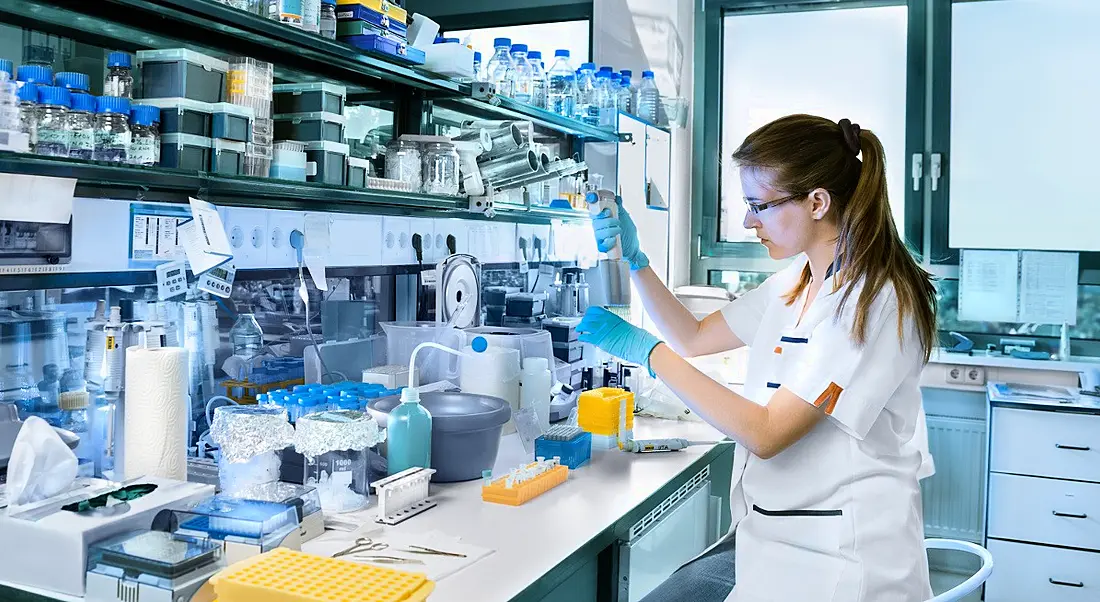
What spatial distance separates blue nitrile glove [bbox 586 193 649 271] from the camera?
2.50 metres

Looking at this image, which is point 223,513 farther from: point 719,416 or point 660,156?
point 660,156

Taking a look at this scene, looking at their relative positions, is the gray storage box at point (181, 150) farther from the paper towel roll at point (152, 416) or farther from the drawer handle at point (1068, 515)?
the drawer handle at point (1068, 515)

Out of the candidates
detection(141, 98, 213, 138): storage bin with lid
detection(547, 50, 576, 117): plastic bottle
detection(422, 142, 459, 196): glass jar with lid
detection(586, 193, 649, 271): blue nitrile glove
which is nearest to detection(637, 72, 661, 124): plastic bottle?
detection(547, 50, 576, 117): plastic bottle

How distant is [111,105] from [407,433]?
2.76 ft

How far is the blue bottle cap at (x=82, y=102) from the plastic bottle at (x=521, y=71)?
5.20 ft

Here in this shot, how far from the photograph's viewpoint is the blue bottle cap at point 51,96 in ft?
5.15

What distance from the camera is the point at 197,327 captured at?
210cm

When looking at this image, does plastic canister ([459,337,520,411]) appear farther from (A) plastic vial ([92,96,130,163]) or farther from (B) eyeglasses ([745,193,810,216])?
(A) plastic vial ([92,96,130,163])

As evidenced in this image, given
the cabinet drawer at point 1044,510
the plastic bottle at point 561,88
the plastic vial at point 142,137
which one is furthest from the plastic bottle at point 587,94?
the cabinet drawer at point 1044,510

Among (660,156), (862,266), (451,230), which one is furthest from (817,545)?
(660,156)

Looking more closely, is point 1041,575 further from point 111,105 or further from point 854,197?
point 111,105

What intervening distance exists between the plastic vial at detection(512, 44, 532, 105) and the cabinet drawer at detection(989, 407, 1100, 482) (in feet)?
7.16

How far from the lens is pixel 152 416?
169 cm

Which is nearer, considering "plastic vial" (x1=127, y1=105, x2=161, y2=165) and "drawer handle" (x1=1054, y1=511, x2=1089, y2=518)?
"plastic vial" (x1=127, y1=105, x2=161, y2=165)
